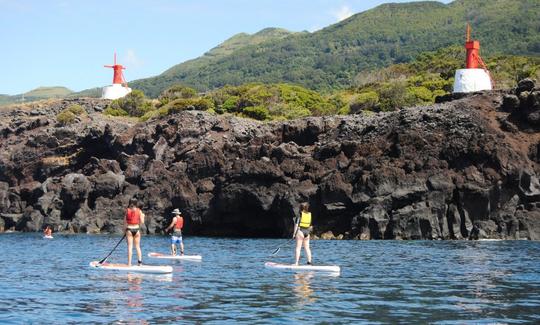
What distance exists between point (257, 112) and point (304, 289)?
292 feet

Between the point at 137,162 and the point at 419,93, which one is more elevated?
the point at 419,93

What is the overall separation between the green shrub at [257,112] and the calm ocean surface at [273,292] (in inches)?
2843

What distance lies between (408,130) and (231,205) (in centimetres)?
1900

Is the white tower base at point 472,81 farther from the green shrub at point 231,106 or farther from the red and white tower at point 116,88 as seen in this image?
the red and white tower at point 116,88

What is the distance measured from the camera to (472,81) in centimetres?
9356

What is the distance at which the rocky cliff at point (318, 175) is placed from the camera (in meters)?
70.8

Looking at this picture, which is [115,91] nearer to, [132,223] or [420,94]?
[420,94]

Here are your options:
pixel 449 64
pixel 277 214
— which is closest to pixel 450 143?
Answer: pixel 277 214

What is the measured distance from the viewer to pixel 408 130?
253 ft

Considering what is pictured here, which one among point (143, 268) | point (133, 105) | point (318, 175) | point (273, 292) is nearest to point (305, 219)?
point (143, 268)

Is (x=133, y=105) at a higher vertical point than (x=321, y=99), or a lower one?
lower

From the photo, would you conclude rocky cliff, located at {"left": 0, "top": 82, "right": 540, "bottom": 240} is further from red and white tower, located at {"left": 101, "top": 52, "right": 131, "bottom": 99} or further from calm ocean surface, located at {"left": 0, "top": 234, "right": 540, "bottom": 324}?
red and white tower, located at {"left": 101, "top": 52, "right": 131, "bottom": 99}

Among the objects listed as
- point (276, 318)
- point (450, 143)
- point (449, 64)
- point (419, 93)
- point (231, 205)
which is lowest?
point (276, 318)

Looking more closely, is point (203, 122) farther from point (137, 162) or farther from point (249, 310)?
point (249, 310)
